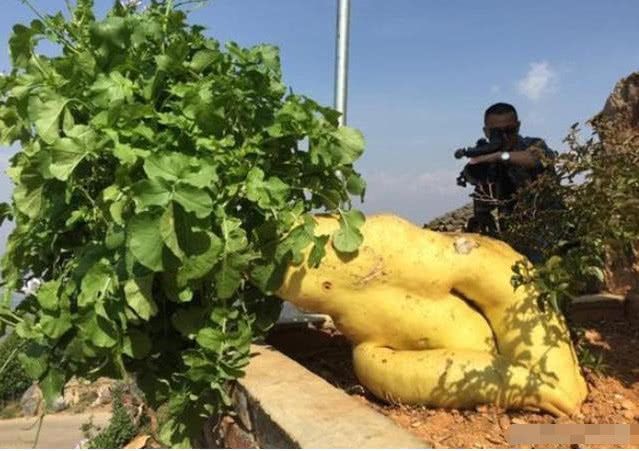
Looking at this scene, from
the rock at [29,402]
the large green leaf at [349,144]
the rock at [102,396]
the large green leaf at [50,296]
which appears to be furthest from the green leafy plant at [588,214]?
the rock at [29,402]

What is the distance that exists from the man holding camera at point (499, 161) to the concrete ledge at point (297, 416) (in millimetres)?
1344

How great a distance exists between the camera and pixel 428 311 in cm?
257

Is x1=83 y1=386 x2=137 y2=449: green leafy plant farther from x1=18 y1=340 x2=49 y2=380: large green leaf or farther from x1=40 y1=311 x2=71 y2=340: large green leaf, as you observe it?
x1=40 y1=311 x2=71 y2=340: large green leaf

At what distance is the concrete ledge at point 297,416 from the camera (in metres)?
1.93

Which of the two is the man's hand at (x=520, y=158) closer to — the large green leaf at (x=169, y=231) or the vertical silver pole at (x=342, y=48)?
the vertical silver pole at (x=342, y=48)

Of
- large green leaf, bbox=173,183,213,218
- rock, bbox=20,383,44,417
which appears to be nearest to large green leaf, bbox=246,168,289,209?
large green leaf, bbox=173,183,213,218

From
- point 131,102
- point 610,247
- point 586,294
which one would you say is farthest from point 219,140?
point 586,294

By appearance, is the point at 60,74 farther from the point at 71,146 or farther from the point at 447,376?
the point at 447,376

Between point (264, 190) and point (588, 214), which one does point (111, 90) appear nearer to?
point (264, 190)

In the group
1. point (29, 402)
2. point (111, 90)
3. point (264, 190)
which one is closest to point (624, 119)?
point (264, 190)

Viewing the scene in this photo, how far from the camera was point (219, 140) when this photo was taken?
2.43 m

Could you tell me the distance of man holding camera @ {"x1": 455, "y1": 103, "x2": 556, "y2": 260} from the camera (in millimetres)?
3477

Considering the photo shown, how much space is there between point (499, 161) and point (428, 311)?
124 cm

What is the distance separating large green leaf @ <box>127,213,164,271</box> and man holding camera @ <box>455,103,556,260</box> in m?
1.85
